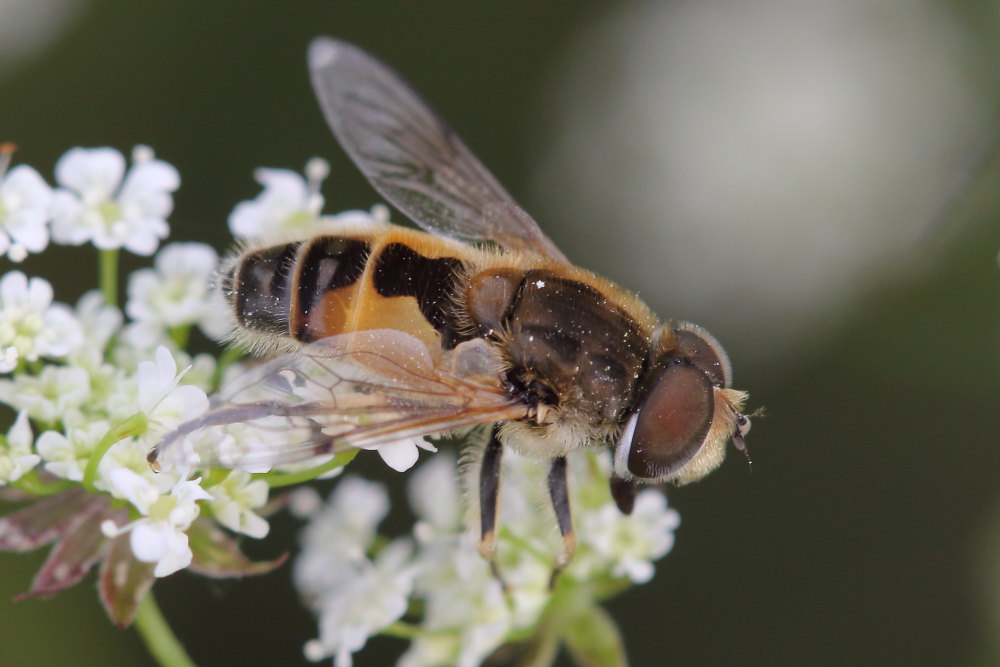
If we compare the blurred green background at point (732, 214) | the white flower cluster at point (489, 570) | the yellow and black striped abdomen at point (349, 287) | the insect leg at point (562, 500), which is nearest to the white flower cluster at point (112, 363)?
the yellow and black striped abdomen at point (349, 287)

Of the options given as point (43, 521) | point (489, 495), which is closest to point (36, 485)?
point (43, 521)

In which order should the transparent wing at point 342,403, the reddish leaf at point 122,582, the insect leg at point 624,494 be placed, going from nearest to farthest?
the transparent wing at point 342,403, the reddish leaf at point 122,582, the insect leg at point 624,494

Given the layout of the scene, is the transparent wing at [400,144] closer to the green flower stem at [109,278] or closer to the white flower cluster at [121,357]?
the white flower cluster at [121,357]

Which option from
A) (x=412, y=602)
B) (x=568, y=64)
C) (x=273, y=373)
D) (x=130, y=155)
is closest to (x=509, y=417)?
(x=273, y=373)

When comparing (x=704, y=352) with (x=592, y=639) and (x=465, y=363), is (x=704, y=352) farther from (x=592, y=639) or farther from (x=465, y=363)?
(x=592, y=639)

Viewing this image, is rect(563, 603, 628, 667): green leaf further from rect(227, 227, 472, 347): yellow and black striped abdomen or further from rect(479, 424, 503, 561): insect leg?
rect(227, 227, 472, 347): yellow and black striped abdomen

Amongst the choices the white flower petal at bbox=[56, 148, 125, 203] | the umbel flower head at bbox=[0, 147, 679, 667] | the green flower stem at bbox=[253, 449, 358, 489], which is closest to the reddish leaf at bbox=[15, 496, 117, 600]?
the umbel flower head at bbox=[0, 147, 679, 667]
